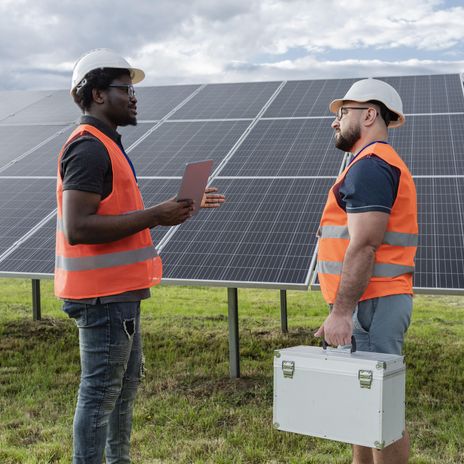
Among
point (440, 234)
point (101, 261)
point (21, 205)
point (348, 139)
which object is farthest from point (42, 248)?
point (348, 139)

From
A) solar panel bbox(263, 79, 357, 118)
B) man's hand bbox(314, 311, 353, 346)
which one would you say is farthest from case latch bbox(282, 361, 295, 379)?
solar panel bbox(263, 79, 357, 118)

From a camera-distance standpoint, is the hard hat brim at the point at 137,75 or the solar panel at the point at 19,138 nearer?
the hard hat brim at the point at 137,75

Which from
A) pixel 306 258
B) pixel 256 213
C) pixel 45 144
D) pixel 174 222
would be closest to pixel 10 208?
pixel 45 144

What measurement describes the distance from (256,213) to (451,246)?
1986 millimetres

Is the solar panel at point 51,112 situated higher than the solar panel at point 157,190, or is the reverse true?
the solar panel at point 51,112

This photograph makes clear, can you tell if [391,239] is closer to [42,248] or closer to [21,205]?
[42,248]

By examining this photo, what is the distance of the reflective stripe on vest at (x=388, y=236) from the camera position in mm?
3730

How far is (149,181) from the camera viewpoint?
8.63 meters

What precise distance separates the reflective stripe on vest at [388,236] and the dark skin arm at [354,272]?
153 millimetres

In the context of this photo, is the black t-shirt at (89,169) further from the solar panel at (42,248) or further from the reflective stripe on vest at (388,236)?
the solar panel at (42,248)

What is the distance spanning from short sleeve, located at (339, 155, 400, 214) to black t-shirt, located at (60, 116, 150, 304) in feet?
3.93

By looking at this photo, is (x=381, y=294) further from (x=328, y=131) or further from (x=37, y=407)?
(x=328, y=131)

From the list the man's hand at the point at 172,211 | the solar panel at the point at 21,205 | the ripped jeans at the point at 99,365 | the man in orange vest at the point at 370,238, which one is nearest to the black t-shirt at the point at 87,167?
the man's hand at the point at 172,211

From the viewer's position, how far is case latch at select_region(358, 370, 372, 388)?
3.42m
